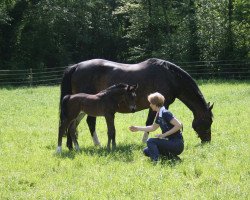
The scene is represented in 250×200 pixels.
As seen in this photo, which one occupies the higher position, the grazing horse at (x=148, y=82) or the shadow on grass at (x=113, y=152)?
the grazing horse at (x=148, y=82)

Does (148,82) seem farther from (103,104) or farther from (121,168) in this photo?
(121,168)

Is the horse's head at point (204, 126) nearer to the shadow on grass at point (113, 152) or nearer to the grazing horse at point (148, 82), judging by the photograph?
the grazing horse at point (148, 82)

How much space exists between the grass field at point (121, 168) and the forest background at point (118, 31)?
63.5ft

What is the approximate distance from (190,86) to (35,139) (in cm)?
406

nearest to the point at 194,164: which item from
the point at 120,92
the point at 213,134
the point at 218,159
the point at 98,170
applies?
the point at 218,159

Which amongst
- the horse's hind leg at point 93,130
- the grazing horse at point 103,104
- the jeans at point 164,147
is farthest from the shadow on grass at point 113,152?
the jeans at point 164,147

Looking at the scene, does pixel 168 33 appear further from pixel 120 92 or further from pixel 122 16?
pixel 120 92

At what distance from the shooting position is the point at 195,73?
2991 centimetres

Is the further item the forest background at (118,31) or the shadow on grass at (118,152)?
the forest background at (118,31)

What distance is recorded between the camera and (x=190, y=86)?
9859mm

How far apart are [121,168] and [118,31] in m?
34.6

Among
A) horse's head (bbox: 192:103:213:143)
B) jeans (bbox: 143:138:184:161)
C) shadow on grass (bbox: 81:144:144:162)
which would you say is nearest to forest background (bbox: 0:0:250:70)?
horse's head (bbox: 192:103:213:143)

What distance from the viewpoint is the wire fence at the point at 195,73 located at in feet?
95.3

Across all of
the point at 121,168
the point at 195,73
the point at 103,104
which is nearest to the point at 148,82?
the point at 103,104
